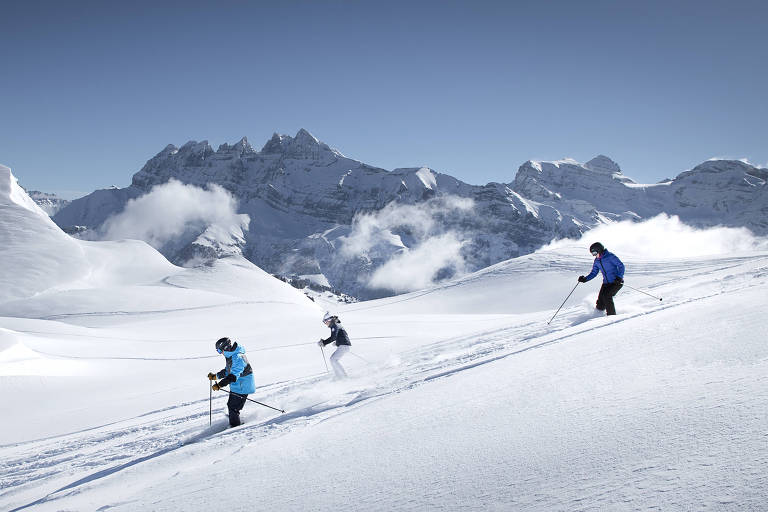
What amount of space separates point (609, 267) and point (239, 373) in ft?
32.4

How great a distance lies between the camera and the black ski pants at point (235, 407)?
8.62 m

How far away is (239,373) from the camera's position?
9.17 meters

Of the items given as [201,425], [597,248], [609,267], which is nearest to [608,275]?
[609,267]

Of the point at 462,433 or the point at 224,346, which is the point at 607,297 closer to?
the point at 462,433

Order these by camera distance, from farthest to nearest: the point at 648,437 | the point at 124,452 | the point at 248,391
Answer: the point at 248,391 < the point at 124,452 < the point at 648,437

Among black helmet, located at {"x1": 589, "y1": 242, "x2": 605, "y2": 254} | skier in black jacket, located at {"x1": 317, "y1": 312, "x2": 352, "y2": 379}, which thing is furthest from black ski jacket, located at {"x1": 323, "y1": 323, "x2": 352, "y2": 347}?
black helmet, located at {"x1": 589, "y1": 242, "x2": 605, "y2": 254}

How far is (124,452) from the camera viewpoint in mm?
8000

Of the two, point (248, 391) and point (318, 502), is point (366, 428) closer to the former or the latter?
point (318, 502)

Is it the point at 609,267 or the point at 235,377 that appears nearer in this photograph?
the point at 235,377

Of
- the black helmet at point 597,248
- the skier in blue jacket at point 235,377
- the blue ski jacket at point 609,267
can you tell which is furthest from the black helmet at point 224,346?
the black helmet at point 597,248

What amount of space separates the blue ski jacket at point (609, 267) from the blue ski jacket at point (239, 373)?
905cm

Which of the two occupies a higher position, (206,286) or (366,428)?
(206,286)

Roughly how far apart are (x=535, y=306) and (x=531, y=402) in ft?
141

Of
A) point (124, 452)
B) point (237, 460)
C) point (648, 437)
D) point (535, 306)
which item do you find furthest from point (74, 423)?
point (535, 306)
